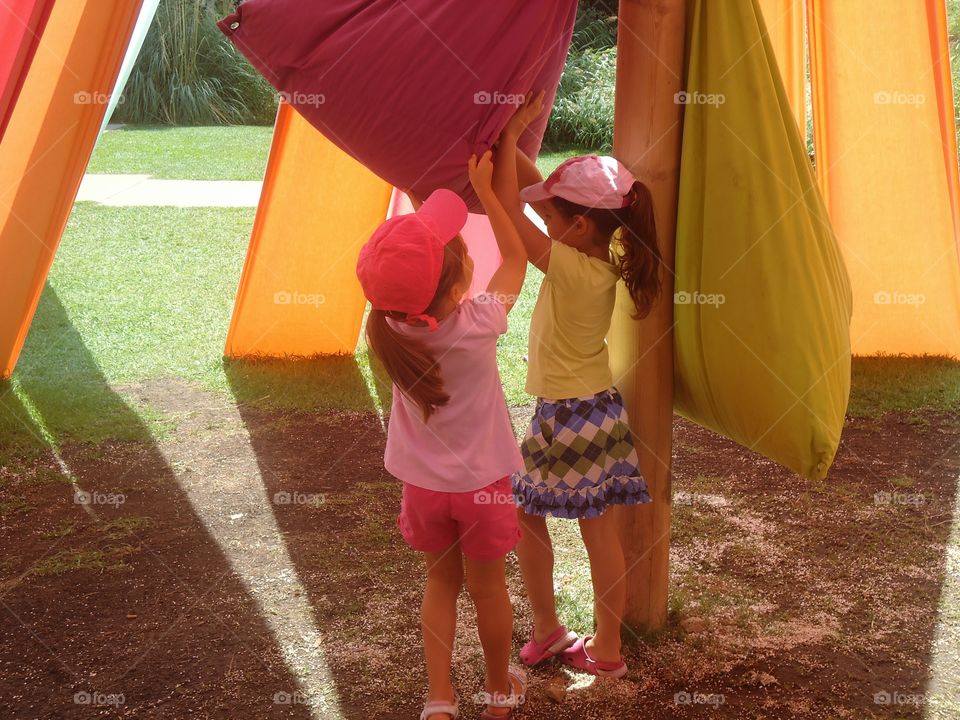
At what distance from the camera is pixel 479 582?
7.71 ft

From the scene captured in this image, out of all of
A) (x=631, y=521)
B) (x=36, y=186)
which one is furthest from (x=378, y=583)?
(x=36, y=186)

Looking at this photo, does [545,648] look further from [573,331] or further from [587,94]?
[587,94]

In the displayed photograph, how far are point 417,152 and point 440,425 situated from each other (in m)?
0.70

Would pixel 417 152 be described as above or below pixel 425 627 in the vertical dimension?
above

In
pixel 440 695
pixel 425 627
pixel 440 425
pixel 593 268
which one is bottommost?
pixel 440 695

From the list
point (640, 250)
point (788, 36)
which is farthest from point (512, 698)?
point (788, 36)

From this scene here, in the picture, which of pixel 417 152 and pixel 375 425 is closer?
pixel 417 152

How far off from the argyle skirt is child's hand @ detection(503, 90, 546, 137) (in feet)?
2.17

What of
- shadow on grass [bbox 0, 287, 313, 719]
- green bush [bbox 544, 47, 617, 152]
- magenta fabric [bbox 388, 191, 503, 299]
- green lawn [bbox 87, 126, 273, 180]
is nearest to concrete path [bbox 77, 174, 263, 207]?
green lawn [bbox 87, 126, 273, 180]

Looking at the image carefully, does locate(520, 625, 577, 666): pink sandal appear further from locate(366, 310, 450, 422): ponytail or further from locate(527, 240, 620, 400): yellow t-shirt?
locate(366, 310, 450, 422): ponytail

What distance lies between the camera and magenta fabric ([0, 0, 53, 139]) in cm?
298

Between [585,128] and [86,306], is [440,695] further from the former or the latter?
[585,128]

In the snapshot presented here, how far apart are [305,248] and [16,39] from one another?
6.03 feet

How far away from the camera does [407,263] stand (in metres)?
2.13
